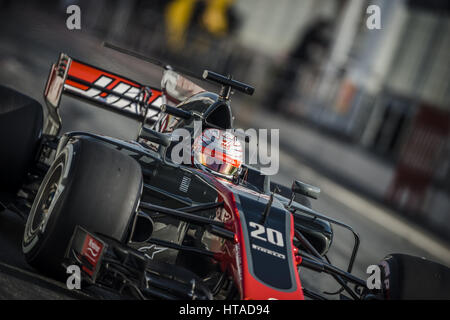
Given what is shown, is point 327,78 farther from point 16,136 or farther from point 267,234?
point 267,234

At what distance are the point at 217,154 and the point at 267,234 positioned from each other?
1.34 m

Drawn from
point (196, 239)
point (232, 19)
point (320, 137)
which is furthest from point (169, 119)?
point (232, 19)

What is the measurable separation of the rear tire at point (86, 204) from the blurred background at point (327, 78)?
3913mm

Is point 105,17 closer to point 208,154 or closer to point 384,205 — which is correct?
point 384,205

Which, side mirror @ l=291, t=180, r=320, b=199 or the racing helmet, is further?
the racing helmet

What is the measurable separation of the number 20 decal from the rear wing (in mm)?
2850

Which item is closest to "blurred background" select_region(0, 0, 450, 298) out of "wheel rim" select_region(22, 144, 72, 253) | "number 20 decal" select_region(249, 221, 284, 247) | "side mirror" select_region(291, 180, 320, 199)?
"side mirror" select_region(291, 180, 320, 199)

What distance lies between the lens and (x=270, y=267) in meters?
4.61

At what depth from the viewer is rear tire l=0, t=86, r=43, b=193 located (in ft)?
18.2

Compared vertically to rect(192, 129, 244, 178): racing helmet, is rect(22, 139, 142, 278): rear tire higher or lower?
lower

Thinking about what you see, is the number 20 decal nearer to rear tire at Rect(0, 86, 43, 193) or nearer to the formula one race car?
the formula one race car

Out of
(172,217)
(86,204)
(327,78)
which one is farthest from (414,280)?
(327,78)

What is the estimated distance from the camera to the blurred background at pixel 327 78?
563 inches

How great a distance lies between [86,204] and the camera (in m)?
4.57
